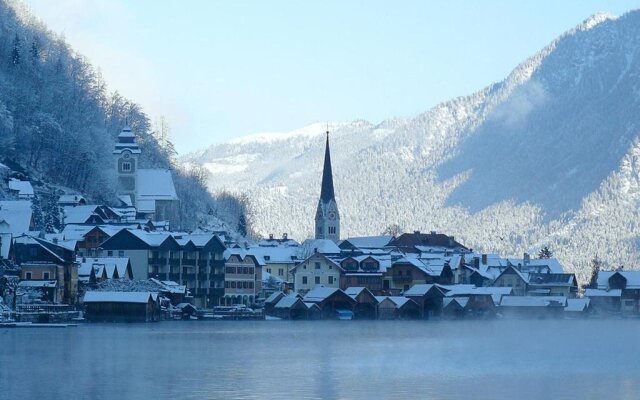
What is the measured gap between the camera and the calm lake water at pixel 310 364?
55031 mm

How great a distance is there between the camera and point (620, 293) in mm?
167250

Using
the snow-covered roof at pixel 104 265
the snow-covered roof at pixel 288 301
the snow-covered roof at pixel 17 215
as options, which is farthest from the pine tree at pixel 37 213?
the snow-covered roof at pixel 288 301

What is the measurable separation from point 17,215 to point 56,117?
4298 centimetres

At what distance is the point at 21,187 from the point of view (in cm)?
13775

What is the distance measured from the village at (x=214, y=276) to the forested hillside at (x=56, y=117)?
14.8 feet

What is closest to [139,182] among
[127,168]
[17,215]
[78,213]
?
[127,168]

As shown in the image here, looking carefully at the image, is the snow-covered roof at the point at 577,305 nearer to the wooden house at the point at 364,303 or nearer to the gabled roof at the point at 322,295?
the wooden house at the point at 364,303

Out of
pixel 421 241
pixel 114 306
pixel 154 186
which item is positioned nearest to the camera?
pixel 114 306

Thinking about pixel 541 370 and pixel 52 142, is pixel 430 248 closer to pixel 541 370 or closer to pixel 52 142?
pixel 52 142

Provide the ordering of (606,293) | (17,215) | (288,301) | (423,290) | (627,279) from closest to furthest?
(17,215)
(288,301)
(423,290)
(606,293)
(627,279)

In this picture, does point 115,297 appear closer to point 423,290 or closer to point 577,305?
point 423,290

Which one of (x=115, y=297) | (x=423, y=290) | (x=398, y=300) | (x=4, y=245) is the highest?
(x=4, y=245)

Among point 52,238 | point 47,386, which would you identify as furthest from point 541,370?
point 52,238

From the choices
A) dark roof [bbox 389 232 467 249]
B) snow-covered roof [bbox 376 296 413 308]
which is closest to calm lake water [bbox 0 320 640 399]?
snow-covered roof [bbox 376 296 413 308]
